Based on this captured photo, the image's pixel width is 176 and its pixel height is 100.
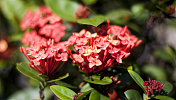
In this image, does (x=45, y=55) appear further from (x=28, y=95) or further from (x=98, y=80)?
(x=28, y=95)

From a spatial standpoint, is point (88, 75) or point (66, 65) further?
point (66, 65)

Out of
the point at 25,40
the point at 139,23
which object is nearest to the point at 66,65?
the point at 25,40

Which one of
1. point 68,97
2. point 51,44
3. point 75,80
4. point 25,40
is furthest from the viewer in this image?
point 25,40

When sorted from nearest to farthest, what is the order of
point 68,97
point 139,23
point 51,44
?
point 68,97, point 51,44, point 139,23

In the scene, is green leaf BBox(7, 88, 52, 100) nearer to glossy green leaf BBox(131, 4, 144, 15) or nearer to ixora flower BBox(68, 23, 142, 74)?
ixora flower BBox(68, 23, 142, 74)

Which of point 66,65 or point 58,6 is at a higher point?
point 58,6

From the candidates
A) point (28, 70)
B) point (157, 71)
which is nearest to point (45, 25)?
point (28, 70)

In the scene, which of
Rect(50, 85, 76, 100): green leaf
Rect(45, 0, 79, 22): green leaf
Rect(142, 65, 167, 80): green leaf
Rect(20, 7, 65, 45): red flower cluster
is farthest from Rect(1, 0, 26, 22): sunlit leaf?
Rect(142, 65, 167, 80): green leaf

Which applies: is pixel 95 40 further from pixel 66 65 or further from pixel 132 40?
pixel 66 65

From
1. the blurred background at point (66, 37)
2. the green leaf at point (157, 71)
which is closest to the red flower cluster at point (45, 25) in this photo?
the blurred background at point (66, 37)
